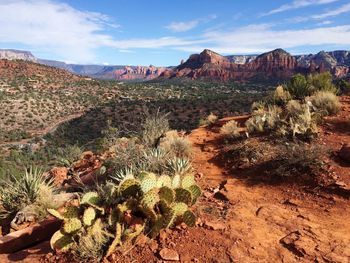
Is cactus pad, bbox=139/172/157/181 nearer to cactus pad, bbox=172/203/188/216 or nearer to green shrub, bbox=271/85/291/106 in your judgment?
cactus pad, bbox=172/203/188/216

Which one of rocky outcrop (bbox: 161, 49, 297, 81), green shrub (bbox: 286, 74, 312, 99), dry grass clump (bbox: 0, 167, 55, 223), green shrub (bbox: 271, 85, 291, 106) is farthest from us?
rocky outcrop (bbox: 161, 49, 297, 81)

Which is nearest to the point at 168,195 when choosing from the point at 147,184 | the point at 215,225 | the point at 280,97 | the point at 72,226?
the point at 147,184

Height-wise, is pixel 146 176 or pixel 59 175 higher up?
pixel 146 176

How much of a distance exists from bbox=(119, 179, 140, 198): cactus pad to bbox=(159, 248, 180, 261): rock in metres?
1.06

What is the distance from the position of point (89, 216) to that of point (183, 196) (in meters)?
1.42

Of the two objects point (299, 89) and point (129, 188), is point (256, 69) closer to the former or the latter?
point (299, 89)

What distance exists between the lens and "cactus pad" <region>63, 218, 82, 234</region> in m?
5.15

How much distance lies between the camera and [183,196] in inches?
222

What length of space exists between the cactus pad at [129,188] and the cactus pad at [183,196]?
24.0 inches

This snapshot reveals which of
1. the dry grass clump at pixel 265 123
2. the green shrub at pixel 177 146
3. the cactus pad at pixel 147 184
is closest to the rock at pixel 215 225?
the cactus pad at pixel 147 184

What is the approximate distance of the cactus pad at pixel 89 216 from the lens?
5.22 metres

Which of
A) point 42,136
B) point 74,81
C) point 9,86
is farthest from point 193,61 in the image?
point 42,136

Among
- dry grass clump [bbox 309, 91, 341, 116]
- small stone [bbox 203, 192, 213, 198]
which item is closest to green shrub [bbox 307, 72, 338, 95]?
dry grass clump [bbox 309, 91, 341, 116]

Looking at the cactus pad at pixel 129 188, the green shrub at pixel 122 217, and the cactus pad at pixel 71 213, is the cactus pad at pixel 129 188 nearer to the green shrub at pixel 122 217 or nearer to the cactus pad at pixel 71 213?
the green shrub at pixel 122 217
